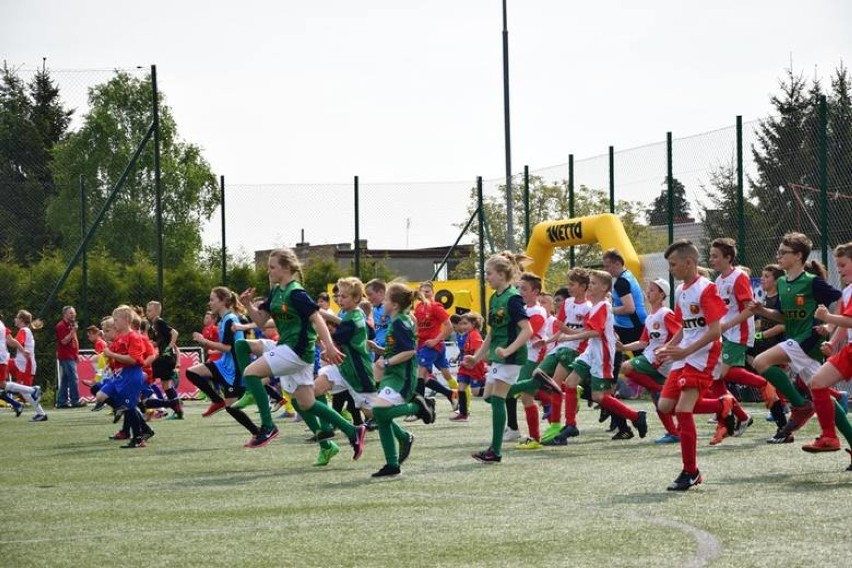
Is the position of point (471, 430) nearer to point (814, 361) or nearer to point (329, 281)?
point (814, 361)

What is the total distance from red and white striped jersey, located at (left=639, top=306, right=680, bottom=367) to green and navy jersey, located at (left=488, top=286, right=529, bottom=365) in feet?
7.01

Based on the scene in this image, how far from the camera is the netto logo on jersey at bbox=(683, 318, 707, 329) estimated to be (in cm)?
962

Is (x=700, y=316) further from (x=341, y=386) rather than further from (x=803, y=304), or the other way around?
(x=341, y=386)

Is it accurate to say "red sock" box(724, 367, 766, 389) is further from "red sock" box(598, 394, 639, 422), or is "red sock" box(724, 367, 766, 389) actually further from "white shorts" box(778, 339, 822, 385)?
"white shorts" box(778, 339, 822, 385)

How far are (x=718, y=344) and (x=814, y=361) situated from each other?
110 inches

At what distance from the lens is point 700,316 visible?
964cm

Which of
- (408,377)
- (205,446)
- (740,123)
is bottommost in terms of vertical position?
(205,446)

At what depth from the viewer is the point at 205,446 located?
14.6 m

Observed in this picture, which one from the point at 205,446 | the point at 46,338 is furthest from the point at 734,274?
the point at 46,338

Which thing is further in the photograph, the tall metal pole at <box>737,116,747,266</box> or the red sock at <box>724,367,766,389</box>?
the tall metal pole at <box>737,116,747,266</box>

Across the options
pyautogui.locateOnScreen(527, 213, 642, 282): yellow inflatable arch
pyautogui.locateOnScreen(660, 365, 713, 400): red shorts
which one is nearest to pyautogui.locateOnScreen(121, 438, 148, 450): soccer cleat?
pyautogui.locateOnScreen(660, 365, 713, 400): red shorts

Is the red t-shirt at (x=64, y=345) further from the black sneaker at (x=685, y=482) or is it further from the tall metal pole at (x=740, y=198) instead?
the black sneaker at (x=685, y=482)

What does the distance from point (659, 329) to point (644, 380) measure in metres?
0.56

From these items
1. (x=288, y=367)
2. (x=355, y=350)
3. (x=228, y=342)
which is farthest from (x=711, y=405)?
(x=228, y=342)
